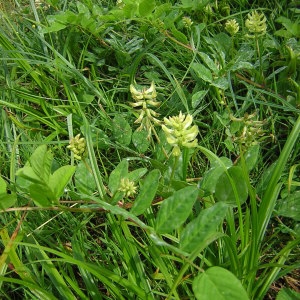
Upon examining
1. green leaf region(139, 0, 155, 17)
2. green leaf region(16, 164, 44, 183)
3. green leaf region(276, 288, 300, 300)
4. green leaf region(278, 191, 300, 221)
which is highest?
green leaf region(139, 0, 155, 17)

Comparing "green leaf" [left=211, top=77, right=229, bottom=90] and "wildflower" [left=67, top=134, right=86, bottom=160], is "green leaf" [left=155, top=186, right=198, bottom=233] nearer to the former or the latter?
"wildflower" [left=67, top=134, right=86, bottom=160]

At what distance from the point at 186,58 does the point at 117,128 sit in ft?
1.83

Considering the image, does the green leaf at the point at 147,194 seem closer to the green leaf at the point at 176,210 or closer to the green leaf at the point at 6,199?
the green leaf at the point at 176,210

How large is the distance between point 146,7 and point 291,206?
36.6 inches

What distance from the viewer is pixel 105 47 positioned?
2098 millimetres

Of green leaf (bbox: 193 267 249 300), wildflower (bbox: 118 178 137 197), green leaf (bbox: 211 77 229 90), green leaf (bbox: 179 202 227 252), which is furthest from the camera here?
green leaf (bbox: 211 77 229 90)

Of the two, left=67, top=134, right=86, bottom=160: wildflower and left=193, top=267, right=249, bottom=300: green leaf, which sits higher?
left=67, top=134, right=86, bottom=160: wildflower

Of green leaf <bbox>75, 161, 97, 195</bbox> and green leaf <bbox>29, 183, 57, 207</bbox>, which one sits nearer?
green leaf <bbox>29, 183, 57, 207</bbox>

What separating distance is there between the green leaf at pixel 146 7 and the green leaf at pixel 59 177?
3.07ft

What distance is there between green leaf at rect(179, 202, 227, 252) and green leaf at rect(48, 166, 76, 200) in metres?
0.29

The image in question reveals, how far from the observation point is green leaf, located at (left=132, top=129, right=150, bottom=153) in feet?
5.02

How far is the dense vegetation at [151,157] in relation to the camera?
3.53 feet

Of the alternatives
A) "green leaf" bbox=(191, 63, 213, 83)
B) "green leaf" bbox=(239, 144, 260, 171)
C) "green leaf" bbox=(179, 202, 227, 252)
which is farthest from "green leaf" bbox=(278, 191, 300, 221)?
"green leaf" bbox=(191, 63, 213, 83)

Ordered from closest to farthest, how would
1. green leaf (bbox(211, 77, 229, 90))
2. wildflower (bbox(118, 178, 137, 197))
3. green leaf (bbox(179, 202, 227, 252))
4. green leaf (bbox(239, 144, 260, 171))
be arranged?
green leaf (bbox(179, 202, 227, 252)) < wildflower (bbox(118, 178, 137, 197)) < green leaf (bbox(239, 144, 260, 171)) < green leaf (bbox(211, 77, 229, 90))
